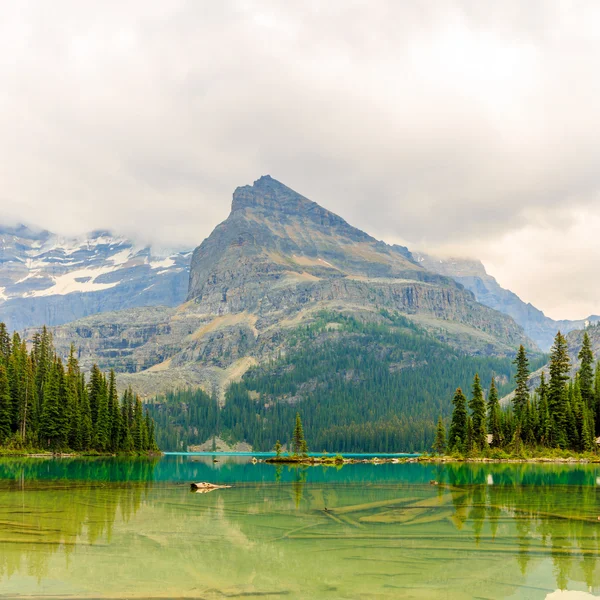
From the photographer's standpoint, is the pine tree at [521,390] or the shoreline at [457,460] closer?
the shoreline at [457,460]

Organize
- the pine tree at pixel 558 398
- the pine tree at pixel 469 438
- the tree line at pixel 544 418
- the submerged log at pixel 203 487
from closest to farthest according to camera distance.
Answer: the submerged log at pixel 203 487 < the tree line at pixel 544 418 < the pine tree at pixel 558 398 < the pine tree at pixel 469 438

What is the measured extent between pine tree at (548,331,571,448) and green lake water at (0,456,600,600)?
72.0 m

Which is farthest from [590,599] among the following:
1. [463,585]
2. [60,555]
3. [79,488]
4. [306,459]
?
[306,459]

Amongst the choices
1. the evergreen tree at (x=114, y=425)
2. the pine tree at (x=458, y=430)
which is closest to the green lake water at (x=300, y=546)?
the pine tree at (x=458, y=430)

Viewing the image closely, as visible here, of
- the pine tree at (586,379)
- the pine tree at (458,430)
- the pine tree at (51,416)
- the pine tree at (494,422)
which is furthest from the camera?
the pine tree at (458,430)

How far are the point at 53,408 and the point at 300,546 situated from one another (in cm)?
10595

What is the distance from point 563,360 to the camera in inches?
5015

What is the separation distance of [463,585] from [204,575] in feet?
30.6

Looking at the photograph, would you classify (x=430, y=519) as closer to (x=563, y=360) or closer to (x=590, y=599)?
(x=590, y=599)

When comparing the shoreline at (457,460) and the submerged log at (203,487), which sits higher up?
the submerged log at (203,487)

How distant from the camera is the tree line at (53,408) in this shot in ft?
402

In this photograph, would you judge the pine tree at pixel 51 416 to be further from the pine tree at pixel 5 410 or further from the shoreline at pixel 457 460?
the shoreline at pixel 457 460

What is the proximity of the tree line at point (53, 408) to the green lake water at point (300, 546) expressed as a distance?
75.7 m

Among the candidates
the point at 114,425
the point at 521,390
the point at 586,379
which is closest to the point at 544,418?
the point at 521,390
